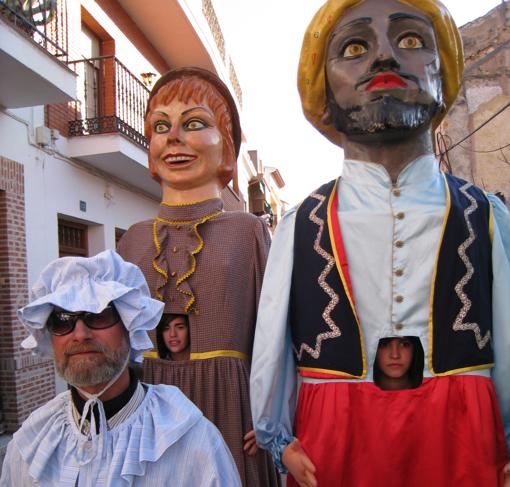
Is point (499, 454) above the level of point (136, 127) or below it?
below

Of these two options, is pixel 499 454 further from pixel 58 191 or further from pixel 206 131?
pixel 58 191

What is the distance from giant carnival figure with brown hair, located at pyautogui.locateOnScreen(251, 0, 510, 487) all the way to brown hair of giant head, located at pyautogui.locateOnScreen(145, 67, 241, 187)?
1018mm

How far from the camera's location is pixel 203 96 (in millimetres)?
3170

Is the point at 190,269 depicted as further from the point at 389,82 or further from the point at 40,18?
the point at 40,18

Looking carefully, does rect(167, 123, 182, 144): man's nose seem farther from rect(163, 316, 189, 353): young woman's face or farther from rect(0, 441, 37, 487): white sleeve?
rect(0, 441, 37, 487): white sleeve

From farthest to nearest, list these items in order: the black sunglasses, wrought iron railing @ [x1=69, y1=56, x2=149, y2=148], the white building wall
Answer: wrought iron railing @ [x1=69, y1=56, x2=149, y2=148], the white building wall, the black sunglasses

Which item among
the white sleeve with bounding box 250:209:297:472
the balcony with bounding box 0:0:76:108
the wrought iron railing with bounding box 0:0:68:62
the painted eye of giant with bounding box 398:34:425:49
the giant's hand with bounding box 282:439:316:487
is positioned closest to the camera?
the giant's hand with bounding box 282:439:316:487

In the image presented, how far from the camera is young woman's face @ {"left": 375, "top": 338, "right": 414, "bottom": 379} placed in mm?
1973

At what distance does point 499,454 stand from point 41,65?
515cm

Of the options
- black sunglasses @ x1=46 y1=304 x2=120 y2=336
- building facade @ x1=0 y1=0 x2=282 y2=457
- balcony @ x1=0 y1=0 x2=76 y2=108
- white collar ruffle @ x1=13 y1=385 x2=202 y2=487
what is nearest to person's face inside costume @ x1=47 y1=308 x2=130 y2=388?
black sunglasses @ x1=46 y1=304 x2=120 y2=336

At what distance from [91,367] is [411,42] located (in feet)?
5.44

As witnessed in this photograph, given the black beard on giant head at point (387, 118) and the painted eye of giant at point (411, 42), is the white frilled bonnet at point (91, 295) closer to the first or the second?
the black beard on giant head at point (387, 118)

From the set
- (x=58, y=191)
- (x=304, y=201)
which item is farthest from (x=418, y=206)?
(x=58, y=191)

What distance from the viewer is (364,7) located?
2197 mm
